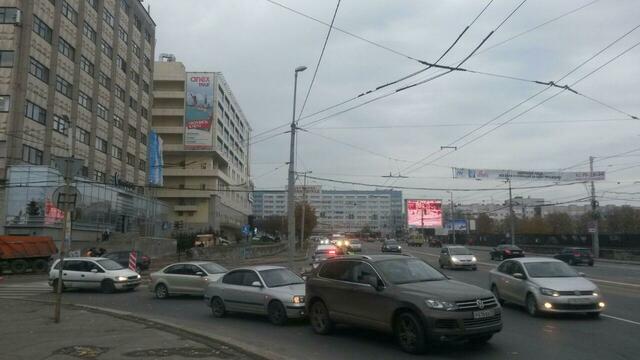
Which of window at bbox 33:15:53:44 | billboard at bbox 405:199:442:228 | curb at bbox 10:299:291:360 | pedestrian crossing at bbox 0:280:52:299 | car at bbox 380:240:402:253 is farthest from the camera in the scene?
billboard at bbox 405:199:442:228

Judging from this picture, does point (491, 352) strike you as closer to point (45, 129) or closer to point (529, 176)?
point (529, 176)

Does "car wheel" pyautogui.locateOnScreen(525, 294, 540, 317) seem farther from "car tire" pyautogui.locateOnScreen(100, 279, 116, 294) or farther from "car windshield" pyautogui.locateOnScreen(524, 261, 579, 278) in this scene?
"car tire" pyautogui.locateOnScreen(100, 279, 116, 294)

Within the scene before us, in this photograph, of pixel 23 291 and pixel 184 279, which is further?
pixel 23 291

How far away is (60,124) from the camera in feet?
168

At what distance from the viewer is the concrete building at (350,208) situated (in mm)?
123625

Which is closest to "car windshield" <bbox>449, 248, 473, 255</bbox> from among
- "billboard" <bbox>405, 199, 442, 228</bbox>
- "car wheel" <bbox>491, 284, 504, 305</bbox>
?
"car wheel" <bbox>491, 284, 504, 305</bbox>

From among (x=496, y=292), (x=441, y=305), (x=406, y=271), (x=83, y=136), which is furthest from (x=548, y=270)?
(x=83, y=136)

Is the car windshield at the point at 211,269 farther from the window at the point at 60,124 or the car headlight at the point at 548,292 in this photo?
the window at the point at 60,124

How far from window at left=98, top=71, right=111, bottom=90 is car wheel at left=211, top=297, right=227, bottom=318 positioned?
167ft

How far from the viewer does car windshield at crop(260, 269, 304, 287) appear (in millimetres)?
14266

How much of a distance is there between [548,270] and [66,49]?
5019 cm

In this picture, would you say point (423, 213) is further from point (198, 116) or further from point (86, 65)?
point (86, 65)

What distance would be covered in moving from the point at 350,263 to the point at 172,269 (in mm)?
10802

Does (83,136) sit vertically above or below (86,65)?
below
